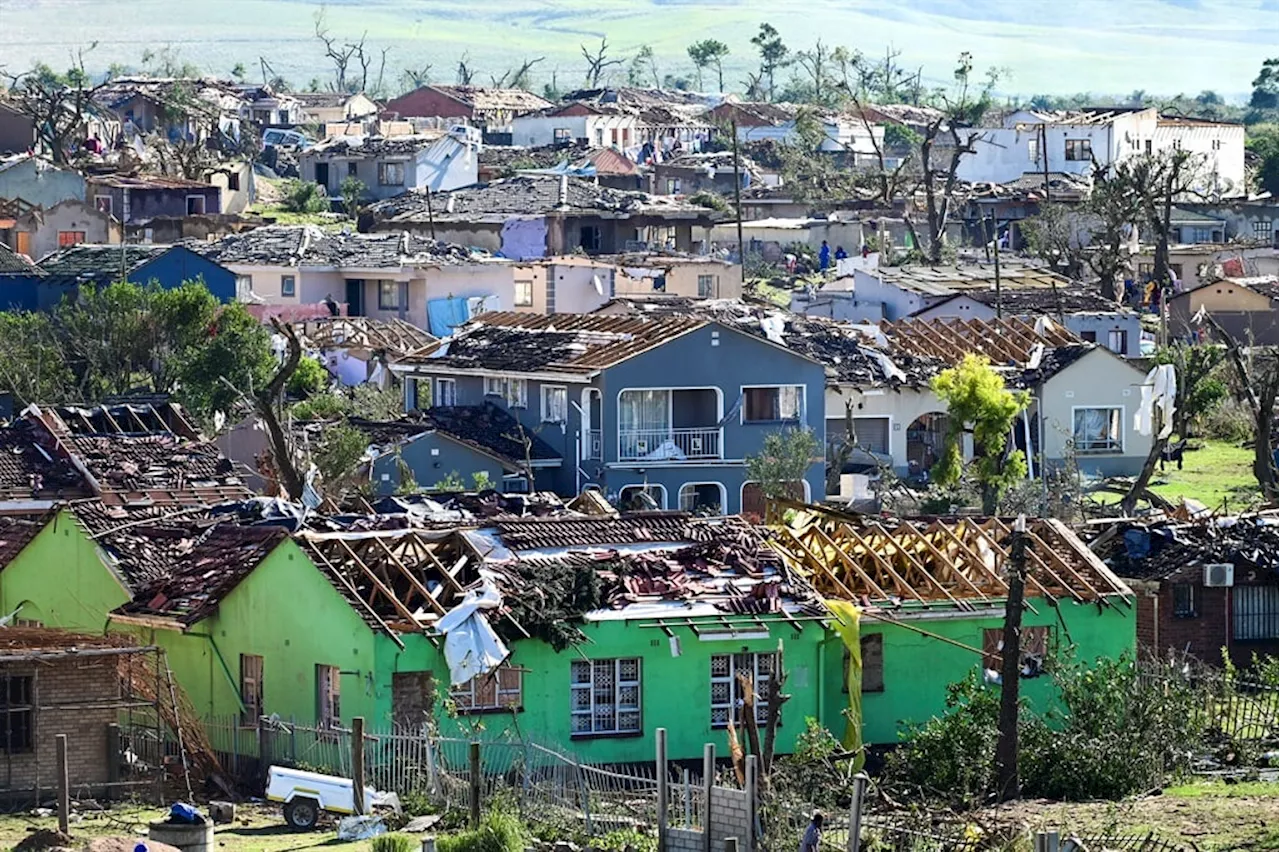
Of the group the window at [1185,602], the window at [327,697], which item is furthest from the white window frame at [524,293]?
the window at [327,697]

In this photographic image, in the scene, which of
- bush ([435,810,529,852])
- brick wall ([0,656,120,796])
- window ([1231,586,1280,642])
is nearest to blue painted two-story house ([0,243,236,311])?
window ([1231,586,1280,642])

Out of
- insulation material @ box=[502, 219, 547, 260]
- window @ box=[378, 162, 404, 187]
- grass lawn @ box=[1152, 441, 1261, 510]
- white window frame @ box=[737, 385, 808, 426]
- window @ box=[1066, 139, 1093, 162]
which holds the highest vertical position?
window @ box=[1066, 139, 1093, 162]

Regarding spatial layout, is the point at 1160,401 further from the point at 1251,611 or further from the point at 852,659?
the point at 852,659

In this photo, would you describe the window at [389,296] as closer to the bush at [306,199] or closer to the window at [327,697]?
the bush at [306,199]

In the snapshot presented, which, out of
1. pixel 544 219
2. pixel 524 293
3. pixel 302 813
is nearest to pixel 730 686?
pixel 302 813

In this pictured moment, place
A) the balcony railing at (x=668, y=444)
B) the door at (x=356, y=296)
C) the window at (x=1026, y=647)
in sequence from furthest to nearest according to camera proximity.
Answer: the door at (x=356, y=296) < the balcony railing at (x=668, y=444) < the window at (x=1026, y=647)

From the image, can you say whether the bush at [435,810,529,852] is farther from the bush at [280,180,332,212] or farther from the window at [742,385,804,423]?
the bush at [280,180,332,212]
